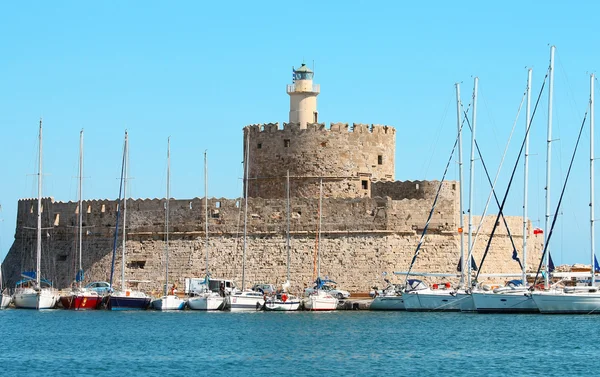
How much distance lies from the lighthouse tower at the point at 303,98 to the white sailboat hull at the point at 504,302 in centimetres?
827

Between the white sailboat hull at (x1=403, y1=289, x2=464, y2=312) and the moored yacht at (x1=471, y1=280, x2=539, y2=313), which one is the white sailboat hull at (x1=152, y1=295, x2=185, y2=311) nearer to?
the white sailboat hull at (x1=403, y1=289, x2=464, y2=312)

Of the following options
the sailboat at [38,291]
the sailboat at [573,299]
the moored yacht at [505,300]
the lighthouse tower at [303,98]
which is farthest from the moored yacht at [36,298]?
the sailboat at [573,299]

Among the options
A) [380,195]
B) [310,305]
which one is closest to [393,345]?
[310,305]

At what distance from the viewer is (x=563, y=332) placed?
30.8 m

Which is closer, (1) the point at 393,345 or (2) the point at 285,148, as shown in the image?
(1) the point at 393,345

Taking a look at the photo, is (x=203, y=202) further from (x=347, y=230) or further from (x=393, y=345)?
(x=393, y=345)

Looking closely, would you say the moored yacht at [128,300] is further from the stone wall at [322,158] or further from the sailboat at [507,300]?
the sailboat at [507,300]

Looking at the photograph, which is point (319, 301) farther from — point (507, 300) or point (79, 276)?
point (79, 276)

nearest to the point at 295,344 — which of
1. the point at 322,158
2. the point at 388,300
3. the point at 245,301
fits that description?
the point at 388,300

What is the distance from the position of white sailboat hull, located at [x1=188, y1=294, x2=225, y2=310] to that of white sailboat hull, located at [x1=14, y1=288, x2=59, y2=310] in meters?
3.95

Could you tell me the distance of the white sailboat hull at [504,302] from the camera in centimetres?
3416

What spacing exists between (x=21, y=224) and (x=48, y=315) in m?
6.95

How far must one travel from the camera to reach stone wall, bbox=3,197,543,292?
36.6 metres

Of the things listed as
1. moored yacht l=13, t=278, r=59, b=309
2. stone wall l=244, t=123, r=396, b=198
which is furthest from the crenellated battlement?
moored yacht l=13, t=278, r=59, b=309
